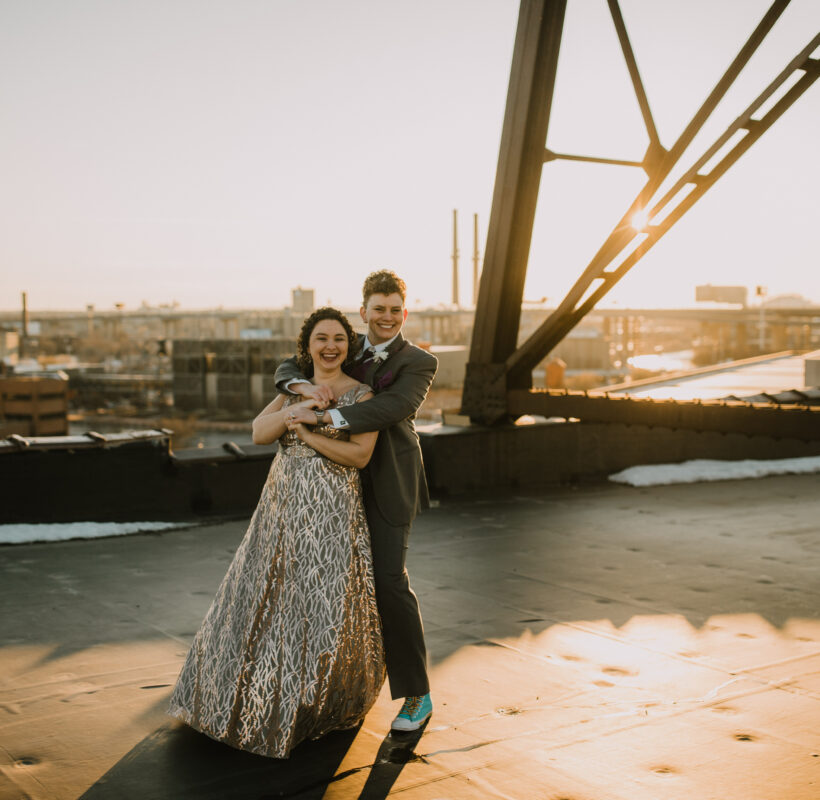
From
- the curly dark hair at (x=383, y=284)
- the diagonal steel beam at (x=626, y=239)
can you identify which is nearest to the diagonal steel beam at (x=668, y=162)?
the diagonal steel beam at (x=626, y=239)

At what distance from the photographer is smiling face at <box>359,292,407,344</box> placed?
3584 millimetres

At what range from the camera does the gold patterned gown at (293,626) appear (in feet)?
10.8

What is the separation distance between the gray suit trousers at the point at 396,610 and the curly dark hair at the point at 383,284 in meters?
0.78

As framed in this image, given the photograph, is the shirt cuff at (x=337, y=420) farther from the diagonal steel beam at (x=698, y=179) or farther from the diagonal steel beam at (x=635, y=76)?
the diagonal steel beam at (x=635, y=76)

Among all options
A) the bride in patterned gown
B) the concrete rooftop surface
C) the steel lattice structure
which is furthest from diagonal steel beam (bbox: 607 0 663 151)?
the bride in patterned gown

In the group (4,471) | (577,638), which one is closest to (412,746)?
(577,638)

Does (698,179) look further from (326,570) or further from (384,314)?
(326,570)

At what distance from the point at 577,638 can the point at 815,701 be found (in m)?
1.13

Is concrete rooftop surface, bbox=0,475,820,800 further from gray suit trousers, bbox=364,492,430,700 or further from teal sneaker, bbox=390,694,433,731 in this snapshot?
gray suit trousers, bbox=364,492,430,700

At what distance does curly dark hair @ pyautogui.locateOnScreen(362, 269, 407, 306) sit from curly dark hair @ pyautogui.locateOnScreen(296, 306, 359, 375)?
0.15 m

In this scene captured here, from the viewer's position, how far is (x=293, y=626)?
335 cm

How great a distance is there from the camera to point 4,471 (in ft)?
22.5

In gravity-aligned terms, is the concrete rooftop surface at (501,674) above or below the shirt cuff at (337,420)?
below

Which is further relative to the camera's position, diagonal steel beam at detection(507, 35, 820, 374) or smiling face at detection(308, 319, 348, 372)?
diagonal steel beam at detection(507, 35, 820, 374)
